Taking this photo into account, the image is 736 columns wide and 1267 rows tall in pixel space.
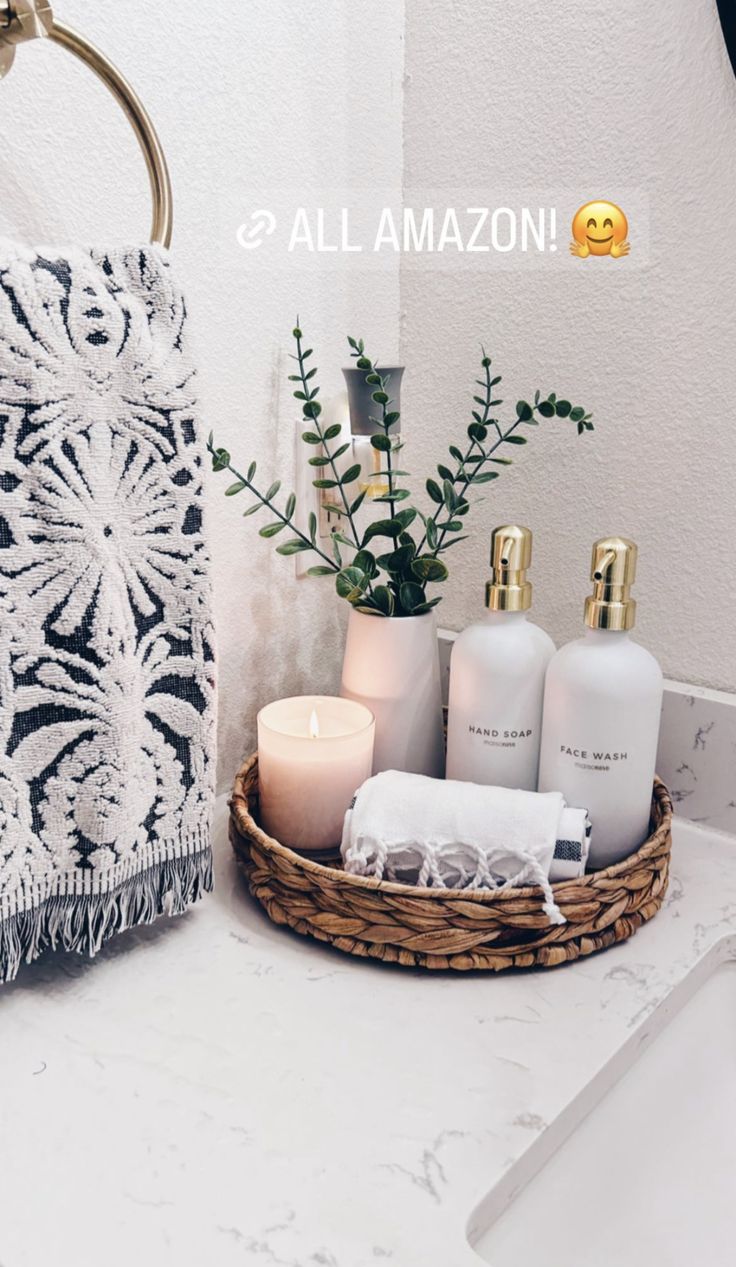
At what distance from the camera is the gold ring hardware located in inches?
21.1

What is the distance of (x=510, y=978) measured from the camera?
2.11ft

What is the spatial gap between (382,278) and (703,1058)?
0.70m

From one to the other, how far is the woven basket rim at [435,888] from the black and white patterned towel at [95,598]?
7cm

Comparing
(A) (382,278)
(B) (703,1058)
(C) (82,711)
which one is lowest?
(B) (703,1058)

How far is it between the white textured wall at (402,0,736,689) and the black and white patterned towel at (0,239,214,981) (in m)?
0.37

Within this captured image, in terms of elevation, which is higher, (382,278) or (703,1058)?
(382,278)

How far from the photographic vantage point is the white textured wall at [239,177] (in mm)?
646

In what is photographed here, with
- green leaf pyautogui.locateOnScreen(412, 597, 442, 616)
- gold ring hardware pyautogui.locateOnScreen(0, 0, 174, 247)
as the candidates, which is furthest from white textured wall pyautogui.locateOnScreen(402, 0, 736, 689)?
gold ring hardware pyautogui.locateOnScreen(0, 0, 174, 247)

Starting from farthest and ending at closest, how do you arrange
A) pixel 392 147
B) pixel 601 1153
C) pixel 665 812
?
1. pixel 392 147
2. pixel 665 812
3. pixel 601 1153

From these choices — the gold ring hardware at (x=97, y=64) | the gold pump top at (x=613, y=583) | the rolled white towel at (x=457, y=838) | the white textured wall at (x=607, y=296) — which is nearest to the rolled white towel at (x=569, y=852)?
the rolled white towel at (x=457, y=838)

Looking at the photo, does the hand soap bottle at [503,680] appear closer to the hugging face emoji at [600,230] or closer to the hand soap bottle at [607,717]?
the hand soap bottle at [607,717]

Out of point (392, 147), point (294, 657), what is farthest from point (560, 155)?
point (294, 657)

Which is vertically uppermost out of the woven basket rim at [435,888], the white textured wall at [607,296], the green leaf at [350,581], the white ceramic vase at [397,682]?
the white textured wall at [607,296]

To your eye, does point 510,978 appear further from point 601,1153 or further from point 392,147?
point 392,147
